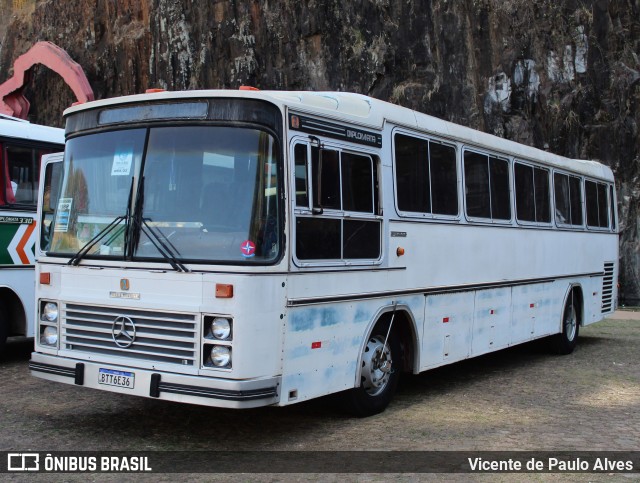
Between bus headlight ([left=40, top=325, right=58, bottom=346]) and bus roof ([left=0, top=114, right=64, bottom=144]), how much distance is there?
14.4 feet

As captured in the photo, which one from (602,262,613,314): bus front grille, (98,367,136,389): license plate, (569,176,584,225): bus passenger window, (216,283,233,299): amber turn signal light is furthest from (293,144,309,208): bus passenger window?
(602,262,613,314): bus front grille

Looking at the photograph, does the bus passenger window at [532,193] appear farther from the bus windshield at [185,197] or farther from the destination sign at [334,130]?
the bus windshield at [185,197]

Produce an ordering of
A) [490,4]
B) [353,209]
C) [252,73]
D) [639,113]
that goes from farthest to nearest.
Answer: [252,73] → [490,4] → [639,113] → [353,209]

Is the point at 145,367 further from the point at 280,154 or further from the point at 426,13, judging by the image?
the point at 426,13

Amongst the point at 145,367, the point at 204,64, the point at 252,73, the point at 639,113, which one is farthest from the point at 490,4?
the point at 145,367

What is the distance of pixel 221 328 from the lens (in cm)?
632

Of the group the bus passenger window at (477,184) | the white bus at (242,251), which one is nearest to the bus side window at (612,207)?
the bus passenger window at (477,184)

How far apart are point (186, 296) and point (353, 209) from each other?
193cm

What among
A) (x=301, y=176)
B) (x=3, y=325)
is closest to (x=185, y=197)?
(x=301, y=176)

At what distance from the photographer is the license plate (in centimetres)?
655

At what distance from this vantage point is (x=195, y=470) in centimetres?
608

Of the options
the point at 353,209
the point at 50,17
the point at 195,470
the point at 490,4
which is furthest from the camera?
the point at 50,17

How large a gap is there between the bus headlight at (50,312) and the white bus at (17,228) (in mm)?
3498

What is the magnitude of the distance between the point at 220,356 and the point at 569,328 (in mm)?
8730
